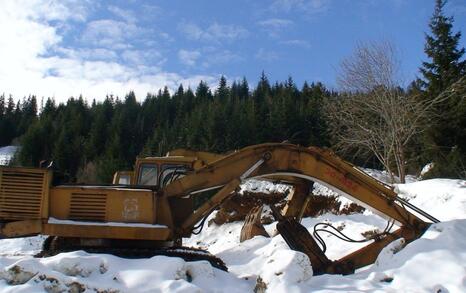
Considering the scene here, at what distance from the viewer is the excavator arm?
335 inches

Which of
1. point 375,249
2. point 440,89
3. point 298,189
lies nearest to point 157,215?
point 298,189

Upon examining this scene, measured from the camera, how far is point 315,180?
347 inches

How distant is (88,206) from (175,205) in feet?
4.79

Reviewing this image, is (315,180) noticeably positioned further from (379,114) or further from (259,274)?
(379,114)

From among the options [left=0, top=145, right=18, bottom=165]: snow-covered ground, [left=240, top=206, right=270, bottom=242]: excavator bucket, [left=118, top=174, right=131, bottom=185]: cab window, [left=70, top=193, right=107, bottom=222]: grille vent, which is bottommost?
[left=240, top=206, right=270, bottom=242]: excavator bucket

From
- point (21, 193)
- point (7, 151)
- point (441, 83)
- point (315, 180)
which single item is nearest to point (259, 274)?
point (315, 180)

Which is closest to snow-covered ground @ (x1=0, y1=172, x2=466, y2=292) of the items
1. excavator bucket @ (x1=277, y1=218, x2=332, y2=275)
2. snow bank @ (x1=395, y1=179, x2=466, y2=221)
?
excavator bucket @ (x1=277, y1=218, x2=332, y2=275)

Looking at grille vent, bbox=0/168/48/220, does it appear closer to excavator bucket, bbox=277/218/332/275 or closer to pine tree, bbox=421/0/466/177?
excavator bucket, bbox=277/218/332/275

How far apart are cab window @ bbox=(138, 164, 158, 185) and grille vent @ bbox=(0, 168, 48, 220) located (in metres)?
3.32

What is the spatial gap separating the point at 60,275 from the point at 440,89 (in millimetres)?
29788

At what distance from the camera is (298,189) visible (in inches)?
373

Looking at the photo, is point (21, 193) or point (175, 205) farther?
point (175, 205)

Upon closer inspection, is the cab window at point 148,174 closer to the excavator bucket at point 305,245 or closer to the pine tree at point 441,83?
the excavator bucket at point 305,245

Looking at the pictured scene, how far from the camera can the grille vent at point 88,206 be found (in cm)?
800
